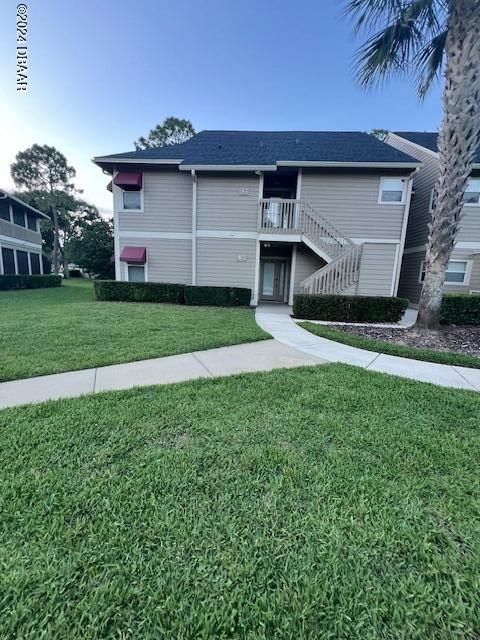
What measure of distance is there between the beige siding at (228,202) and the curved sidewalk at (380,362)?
21.3ft

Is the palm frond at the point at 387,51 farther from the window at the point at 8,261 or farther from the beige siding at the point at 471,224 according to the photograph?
the window at the point at 8,261

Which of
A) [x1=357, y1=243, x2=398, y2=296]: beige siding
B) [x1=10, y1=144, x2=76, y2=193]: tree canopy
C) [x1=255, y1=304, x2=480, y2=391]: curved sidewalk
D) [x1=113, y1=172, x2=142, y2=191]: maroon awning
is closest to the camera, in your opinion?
[x1=255, y1=304, x2=480, y2=391]: curved sidewalk

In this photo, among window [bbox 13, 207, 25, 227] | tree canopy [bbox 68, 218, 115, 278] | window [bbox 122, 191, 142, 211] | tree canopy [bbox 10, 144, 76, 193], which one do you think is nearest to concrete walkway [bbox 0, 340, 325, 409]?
window [bbox 122, 191, 142, 211]

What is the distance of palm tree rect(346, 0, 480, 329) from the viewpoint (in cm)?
540

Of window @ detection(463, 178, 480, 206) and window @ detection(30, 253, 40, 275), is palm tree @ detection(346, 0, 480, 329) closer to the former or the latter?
window @ detection(463, 178, 480, 206)

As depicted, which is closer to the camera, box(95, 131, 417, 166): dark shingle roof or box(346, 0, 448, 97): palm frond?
box(346, 0, 448, 97): palm frond

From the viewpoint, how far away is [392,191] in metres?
11.0

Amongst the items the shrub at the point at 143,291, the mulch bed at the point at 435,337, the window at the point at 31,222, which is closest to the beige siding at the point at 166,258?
the shrub at the point at 143,291

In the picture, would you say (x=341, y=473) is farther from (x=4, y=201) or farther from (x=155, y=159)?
(x=4, y=201)

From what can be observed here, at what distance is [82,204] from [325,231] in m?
32.6

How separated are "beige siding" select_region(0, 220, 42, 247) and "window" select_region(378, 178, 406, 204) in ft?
71.2

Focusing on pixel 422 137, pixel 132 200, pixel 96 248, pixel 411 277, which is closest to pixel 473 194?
pixel 411 277

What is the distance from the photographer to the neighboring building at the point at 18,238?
18062 millimetres

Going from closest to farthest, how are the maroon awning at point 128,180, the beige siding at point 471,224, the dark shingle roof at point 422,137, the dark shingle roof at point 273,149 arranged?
1. the dark shingle roof at point 273,149
2. the maroon awning at point 128,180
3. the beige siding at point 471,224
4. the dark shingle roof at point 422,137
